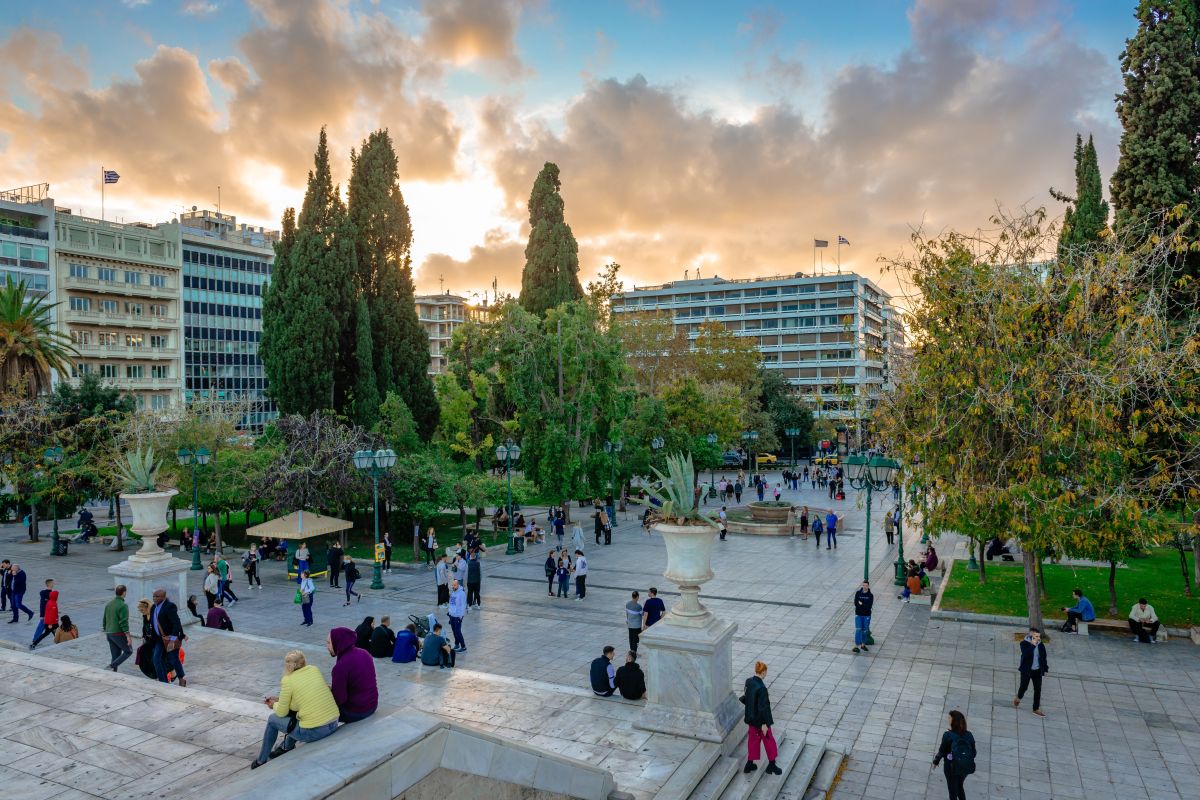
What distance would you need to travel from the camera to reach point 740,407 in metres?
49.6

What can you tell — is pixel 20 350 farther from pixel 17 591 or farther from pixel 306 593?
pixel 306 593

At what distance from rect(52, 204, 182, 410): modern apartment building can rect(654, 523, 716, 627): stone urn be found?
→ 59579mm

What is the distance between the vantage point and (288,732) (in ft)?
23.6

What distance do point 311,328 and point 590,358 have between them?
40.7 ft

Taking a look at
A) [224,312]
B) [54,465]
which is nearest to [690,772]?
[54,465]

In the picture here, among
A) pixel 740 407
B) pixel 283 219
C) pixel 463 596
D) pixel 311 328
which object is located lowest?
pixel 463 596

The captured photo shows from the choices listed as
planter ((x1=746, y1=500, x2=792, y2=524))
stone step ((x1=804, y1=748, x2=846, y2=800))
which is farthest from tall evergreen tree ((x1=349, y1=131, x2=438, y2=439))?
stone step ((x1=804, y1=748, x2=846, y2=800))

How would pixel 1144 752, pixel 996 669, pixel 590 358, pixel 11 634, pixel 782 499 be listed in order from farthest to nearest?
pixel 782 499 → pixel 590 358 → pixel 11 634 → pixel 996 669 → pixel 1144 752

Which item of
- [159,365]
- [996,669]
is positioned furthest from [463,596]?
[159,365]

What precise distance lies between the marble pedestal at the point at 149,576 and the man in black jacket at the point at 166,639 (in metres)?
3.05

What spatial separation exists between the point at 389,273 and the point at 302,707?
111 ft

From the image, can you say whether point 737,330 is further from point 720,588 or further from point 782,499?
point 720,588

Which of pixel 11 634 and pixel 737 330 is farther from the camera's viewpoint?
pixel 737 330

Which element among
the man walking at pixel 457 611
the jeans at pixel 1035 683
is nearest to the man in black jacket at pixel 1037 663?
the jeans at pixel 1035 683
